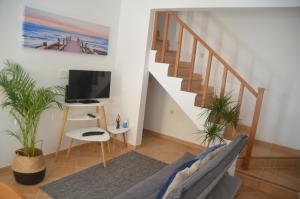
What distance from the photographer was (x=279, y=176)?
3.35 metres

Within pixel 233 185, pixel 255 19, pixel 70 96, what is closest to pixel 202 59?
pixel 255 19

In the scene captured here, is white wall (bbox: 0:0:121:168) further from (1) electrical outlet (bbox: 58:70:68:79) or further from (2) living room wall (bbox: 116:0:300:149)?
(2) living room wall (bbox: 116:0:300:149)

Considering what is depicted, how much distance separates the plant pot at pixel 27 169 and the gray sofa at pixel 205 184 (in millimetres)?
1308

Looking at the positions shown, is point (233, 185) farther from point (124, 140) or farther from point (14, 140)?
point (14, 140)

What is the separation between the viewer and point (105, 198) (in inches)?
101

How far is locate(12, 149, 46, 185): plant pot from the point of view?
2.57 meters

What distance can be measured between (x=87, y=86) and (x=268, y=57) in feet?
10.1

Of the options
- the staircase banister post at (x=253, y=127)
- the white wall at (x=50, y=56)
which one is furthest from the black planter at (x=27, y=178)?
the staircase banister post at (x=253, y=127)

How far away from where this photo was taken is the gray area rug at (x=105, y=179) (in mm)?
2607

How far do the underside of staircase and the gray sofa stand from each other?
3.86 feet

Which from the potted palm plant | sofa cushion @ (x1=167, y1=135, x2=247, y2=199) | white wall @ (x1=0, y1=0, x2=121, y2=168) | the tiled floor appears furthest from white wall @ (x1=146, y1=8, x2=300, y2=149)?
the potted palm plant

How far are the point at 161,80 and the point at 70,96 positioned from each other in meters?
1.44

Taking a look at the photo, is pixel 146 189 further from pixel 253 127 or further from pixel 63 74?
pixel 63 74

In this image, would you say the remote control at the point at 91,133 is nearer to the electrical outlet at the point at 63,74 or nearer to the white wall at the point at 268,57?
the electrical outlet at the point at 63,74
